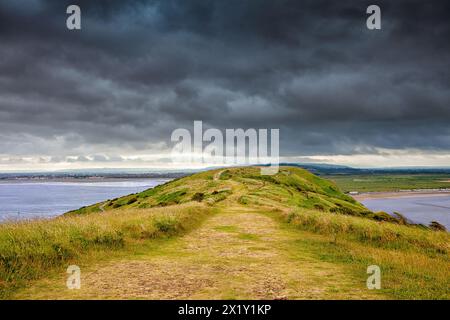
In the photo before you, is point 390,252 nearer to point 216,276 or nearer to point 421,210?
point 216,276

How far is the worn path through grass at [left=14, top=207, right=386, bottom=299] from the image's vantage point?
9873 mm

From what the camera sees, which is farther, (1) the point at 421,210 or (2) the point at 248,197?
(1) the point at 421,210

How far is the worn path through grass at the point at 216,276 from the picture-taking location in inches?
389

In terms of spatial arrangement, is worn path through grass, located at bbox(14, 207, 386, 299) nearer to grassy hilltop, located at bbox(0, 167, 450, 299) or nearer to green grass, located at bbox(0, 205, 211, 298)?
grassy hilltop, located at bbox(0, 167, 450, 299)

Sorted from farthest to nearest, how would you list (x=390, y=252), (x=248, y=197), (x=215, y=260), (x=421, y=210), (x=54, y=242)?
(x=421, y=210) < (x=248, y=197) < (x=390, y=252) < (x=215, y=260) < (x=54, y=242)

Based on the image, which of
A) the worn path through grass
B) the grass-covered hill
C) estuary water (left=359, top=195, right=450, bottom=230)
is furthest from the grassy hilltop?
estuary water (left=359, top=195, right=450, bottom=230)

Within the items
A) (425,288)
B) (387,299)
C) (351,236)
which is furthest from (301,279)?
(351,236)

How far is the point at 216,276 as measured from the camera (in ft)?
38.5

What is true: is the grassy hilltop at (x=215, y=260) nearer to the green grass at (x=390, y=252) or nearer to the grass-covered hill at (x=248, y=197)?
the green grass at (x=390, y=252)

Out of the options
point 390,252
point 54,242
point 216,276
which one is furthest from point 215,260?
point 390,252

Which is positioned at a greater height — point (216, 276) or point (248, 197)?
point (216, 276)

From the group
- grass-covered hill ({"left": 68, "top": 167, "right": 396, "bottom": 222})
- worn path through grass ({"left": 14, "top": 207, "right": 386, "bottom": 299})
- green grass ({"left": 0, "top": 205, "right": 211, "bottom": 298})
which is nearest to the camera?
worn path through grass ({"left": 14, "top": 207, "right": 386, "bottom": 299})

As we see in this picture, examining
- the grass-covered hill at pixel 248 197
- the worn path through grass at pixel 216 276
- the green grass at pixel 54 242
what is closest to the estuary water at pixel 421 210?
the grass-covered hill at pixel 248 197
